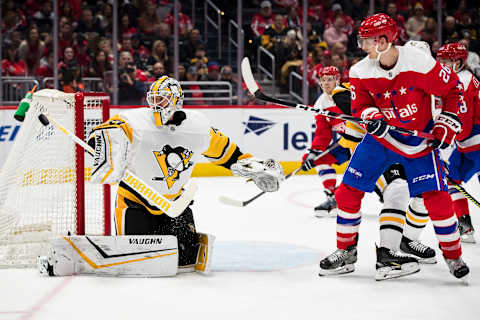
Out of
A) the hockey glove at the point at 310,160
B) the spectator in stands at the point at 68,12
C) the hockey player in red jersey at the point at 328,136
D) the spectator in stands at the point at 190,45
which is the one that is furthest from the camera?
the spectator in stands at the point at 68,12

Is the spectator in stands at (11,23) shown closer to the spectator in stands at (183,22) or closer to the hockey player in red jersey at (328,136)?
the spectator in stands at (183,22)

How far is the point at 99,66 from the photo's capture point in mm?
7684

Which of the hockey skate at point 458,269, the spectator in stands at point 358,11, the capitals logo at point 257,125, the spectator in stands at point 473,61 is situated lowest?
the hockey skate at point 458,269

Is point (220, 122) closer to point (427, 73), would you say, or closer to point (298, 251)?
point (298, 251)

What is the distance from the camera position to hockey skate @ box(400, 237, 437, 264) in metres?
3.50

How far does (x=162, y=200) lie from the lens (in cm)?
308

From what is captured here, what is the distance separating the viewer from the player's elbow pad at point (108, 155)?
3.10 metres

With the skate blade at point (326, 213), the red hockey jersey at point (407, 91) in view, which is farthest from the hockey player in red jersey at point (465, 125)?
the skate blade at point (326, 213)

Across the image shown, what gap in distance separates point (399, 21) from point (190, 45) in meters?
2.90

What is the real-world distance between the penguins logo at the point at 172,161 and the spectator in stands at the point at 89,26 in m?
5.11

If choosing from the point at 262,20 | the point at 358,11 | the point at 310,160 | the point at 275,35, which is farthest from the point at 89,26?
the point at 310,160

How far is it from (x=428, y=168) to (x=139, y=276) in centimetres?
140

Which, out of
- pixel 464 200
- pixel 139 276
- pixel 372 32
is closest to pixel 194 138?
pixel 139 276

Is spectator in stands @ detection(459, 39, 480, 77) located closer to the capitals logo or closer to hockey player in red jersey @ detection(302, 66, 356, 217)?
the capitals logo
